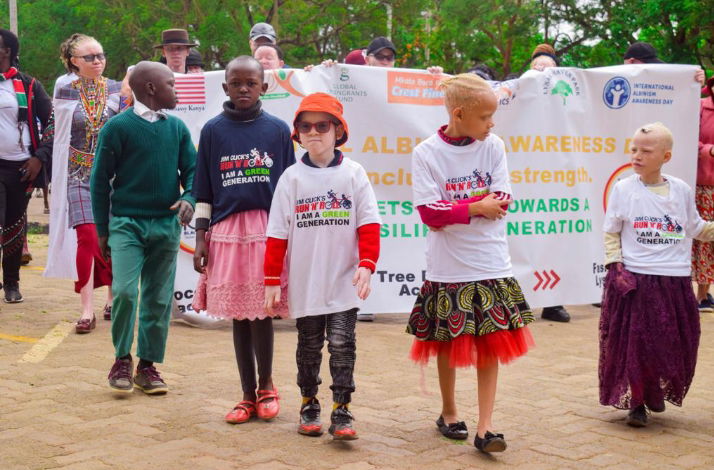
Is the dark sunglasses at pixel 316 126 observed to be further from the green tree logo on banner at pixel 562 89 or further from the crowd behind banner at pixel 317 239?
the green tree logo on banner at pixel 562 89

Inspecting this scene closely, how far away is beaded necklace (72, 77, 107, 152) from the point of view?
752cm

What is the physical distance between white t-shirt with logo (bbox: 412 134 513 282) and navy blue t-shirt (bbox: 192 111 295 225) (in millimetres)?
816

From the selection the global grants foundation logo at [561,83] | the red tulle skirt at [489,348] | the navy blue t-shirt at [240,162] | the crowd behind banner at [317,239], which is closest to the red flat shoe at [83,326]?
the crowd behind banner at [317,239]

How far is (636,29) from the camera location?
929 inches

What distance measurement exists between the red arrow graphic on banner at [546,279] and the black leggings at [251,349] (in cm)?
380

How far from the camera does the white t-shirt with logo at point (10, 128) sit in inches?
328

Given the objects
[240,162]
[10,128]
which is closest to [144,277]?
[240,162]

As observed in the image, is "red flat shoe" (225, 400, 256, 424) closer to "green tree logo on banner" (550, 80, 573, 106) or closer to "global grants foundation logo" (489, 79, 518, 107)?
"global grants foundation logo" (489, 79, 518, 107)

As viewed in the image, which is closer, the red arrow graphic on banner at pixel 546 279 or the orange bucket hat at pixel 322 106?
the orange bucket hat at pixel 322 106

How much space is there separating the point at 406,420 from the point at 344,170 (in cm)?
137

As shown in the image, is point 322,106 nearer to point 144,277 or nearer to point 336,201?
point 336,201

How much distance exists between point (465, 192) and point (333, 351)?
99 centimetres

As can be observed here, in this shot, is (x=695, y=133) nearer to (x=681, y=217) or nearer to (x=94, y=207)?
(x=681, y=217)

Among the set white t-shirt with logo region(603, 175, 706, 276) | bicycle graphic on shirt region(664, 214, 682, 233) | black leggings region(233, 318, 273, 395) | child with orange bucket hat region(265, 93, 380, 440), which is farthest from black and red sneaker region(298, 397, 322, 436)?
bicycle graphic on shirt region(664, 214, 682, 233)
